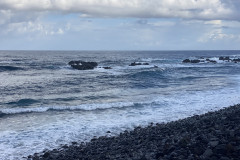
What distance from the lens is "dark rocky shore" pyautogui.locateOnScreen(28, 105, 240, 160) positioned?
887 cm

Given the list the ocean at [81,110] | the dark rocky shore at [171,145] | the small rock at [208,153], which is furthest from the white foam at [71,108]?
the small rock at [208,153]

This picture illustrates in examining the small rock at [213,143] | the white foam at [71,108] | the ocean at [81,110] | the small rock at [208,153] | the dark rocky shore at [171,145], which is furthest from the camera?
the white foam at [71,108]

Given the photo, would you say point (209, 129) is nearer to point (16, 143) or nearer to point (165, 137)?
point (165, 137)

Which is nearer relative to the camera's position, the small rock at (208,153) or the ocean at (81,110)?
the small rock at (208,153)

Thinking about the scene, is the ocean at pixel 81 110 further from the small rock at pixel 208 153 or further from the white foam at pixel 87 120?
the small rock at pixel 208 153

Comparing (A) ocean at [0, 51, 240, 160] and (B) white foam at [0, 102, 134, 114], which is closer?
(A) ocean at [0, 51, 240, 160]

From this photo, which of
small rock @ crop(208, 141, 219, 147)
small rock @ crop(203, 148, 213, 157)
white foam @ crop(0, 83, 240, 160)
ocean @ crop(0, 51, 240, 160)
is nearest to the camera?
small rock @ crop(203, 148, 213, 157)

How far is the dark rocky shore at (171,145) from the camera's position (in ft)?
29.1

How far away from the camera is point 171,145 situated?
1005 cm

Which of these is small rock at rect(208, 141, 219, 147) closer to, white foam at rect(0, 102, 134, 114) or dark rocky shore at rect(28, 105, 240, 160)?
dark rocky shore at rect(28, 105, 240, 160)

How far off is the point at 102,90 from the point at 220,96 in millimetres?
11466

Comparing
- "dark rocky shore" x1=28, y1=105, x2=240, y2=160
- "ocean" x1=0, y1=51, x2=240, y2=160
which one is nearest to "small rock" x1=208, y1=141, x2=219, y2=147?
"dark rocky shore" x1=28, y1=105, x2=240, y2=160

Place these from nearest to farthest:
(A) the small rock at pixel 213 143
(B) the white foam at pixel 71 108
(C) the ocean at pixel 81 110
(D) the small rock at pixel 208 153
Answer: (D) the small rock at pixel 208 153 → (A) the small rock at pixel 213 143 → (C) the ocean at pixel 81 110 → (B) the white foam at pixel 71 108

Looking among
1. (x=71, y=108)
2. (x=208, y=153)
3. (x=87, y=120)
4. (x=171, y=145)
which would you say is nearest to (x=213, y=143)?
(x=208, y=153)
